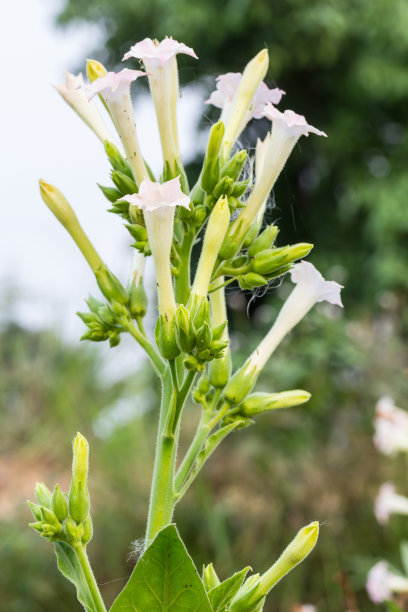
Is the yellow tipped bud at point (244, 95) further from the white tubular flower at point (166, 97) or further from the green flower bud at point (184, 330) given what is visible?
the green flower bud at point (184, 330)

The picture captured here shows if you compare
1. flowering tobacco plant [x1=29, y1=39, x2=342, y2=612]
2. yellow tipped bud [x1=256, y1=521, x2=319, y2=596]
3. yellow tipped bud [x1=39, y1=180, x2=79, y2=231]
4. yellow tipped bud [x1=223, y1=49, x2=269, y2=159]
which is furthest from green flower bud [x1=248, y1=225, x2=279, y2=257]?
yellow tipped bud [x1=256, y1=521, x2=319, y2=596]

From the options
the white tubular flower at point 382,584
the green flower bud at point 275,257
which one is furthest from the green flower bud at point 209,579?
the white tubular flower at point 382,584

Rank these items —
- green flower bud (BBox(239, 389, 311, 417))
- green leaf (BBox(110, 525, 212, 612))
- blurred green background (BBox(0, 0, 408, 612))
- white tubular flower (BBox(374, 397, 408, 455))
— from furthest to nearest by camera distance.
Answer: blurred green background (BBox(0, 0, 408, 612))
white tubular flower (BBox(374, 397, 408, 455))
green flower bud (BBox(239, 389, 311, 417))
green leaf (BBox(110, 525, 212, 612))

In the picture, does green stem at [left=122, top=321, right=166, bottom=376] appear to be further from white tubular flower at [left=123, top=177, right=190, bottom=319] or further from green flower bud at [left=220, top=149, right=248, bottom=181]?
green flower bud at [left=220, top=149, right=248, bottom=181]

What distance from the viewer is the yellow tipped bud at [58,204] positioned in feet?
2.64

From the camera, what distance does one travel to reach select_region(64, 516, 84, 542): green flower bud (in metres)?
0.74

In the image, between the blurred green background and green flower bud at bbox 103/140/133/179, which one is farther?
the blurred green background

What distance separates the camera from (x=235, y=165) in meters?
0.80

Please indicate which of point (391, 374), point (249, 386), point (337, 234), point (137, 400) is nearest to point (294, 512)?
point (391, 374)

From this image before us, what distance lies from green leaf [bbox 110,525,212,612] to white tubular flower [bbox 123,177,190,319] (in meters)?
0.25

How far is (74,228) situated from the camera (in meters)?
0.85

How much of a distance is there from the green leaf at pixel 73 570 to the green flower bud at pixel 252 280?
36 cm

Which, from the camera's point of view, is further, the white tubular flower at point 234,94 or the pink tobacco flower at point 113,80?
the white tubular flower at point 234,94

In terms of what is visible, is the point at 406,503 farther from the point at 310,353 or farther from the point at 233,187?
the point at 310,353
